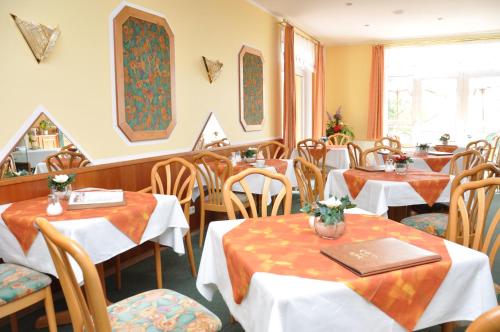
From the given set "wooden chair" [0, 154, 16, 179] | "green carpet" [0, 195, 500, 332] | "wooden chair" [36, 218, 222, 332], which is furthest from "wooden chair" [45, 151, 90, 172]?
"wooden chair" [36, 218, 222, 332]

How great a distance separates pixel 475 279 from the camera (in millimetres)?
1302

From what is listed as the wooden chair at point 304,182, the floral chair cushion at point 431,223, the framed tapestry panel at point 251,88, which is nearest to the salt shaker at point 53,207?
the wooden chair at point 304,182

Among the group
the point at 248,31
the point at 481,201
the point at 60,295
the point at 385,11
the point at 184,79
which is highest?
the point at 385,11

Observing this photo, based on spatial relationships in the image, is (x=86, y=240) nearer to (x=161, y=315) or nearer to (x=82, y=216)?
(x=82, y=216)

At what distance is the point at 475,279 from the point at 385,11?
5405 millimetres

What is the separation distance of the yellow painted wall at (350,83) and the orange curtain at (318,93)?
638mm

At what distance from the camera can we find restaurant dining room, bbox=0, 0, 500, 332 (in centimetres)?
121

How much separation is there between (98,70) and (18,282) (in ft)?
5.75

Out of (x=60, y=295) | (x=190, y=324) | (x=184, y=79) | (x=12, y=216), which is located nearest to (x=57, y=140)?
(x=12, y=216)

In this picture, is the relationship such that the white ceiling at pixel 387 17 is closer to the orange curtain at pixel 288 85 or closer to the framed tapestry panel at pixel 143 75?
the orange curtain at pixel 288 85

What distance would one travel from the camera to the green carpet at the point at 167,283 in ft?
Result: 7.80

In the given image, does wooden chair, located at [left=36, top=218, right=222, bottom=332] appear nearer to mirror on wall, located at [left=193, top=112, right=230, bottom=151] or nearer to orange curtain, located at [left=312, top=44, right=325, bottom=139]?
mirror on wall, located at [left=193, top=112, right=230, bottom=151]

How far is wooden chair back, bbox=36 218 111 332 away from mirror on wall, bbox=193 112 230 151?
2.97m

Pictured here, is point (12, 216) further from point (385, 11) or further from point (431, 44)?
point (431, 44)
